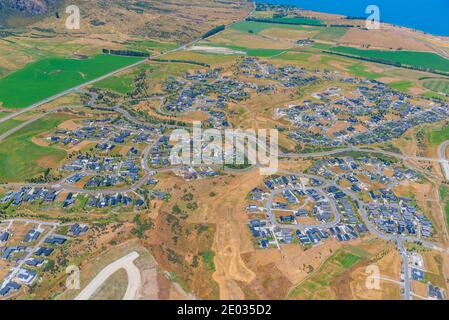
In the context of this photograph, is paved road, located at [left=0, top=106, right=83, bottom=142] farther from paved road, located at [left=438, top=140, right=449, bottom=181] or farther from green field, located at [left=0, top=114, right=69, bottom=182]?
paved road, located at [left=438, top=140, right=449, bottom=181]

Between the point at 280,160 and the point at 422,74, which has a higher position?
the point at 422,74

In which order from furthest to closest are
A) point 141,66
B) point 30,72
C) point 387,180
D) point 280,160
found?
point 141,66
point 30,72
point 280,160
point 387,180

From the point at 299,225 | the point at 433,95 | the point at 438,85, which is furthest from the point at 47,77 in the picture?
the point at 438,85

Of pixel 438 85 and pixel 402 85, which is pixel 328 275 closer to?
pixel 402 85

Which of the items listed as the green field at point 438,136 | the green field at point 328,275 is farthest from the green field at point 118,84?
the green field at point 438,136

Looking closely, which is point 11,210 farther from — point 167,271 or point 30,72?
point 30,72
